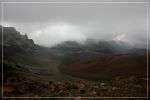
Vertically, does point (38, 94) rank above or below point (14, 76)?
below

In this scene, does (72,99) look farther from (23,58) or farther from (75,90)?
(23,58)

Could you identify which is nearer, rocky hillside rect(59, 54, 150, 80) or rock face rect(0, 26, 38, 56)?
rocky hillside rect(59, 54, 150, 80)

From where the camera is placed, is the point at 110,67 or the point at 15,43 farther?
the point at 15,43

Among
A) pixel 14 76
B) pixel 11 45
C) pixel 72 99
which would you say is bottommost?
pixel 72 99

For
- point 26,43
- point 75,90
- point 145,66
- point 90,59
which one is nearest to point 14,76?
point 26,43

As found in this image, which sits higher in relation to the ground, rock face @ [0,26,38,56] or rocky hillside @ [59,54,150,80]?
rock face @ [0,26,38,56]

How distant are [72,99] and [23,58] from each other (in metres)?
3.47

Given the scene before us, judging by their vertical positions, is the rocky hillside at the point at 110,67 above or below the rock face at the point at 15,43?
below

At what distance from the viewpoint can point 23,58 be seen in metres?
11.1

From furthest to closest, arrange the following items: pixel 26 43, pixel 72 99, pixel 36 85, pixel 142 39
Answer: pixel 26 43, pixel 142 39, pixel 36 85, pixel 72 99

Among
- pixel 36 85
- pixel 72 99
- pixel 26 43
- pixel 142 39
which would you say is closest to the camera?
pixel 72 99

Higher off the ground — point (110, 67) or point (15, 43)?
point (15, 43)

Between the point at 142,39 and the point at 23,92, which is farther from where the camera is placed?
the point at 142,39

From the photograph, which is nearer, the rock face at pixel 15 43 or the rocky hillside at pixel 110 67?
the rocky hillside at pixel 110 67
